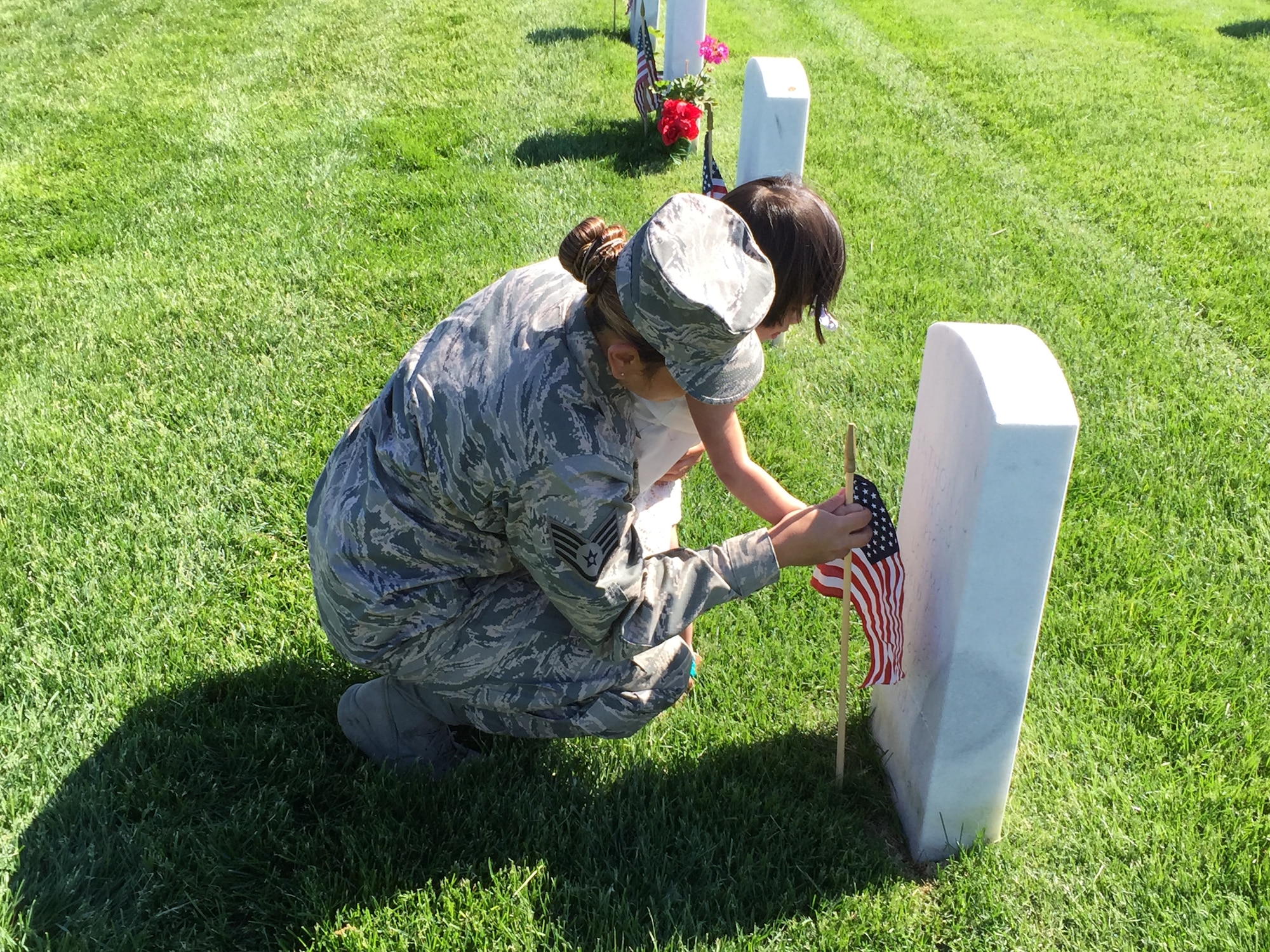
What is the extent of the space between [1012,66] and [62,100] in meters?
6.91

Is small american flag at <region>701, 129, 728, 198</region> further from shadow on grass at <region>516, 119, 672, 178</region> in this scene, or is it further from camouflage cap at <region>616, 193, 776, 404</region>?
camouflage cap at <region>616, 193, 776, 404</region>

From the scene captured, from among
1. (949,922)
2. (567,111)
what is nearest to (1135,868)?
(949,922)

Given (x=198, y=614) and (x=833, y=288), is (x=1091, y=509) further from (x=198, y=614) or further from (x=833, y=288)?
(x=198, y=614)

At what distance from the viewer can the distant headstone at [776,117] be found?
366 centimetres

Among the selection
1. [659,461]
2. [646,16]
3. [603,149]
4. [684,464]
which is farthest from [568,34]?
[659,461]

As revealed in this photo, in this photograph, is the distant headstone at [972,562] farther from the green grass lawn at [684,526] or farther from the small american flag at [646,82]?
the small american flag at [646,82]

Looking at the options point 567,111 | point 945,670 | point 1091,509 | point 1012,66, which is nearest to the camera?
point 945,670

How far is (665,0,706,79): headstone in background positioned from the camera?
631 centimetres

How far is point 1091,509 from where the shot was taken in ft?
10.6

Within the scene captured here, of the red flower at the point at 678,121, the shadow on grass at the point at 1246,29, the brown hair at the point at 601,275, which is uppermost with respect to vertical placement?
the brown hair at the point at 601,275

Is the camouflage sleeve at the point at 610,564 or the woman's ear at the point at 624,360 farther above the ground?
the woman's ear at the point at 624,360

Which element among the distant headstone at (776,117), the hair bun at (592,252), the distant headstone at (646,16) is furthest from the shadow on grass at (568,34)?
the hair bun at (592,252)

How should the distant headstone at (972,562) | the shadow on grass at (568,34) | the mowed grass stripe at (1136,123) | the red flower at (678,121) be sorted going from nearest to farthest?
the distant headstone at (972,562), the mowed grass stripe at (1136,123), the red flower at (678,121), the shadow on grass at (568,34)

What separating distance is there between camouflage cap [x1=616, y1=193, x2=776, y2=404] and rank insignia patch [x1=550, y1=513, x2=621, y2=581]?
1.09 ft
